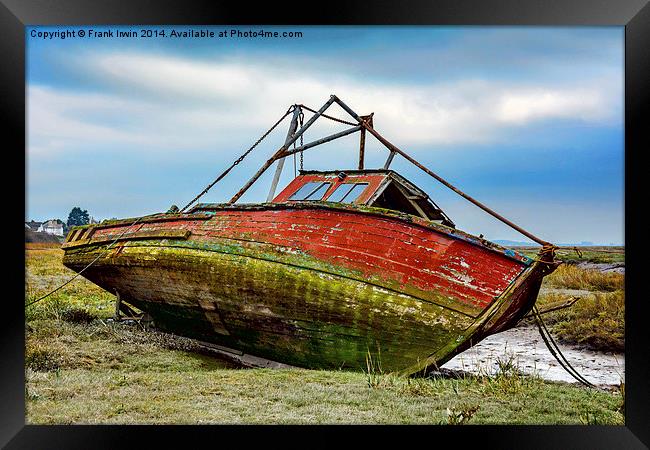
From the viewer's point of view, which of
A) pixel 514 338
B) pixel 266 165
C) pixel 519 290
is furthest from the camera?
pixel 514 338

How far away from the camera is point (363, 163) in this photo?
8.70 metres

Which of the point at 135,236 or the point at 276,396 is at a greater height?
the point at 135,236

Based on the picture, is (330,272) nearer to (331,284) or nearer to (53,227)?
(331,284)

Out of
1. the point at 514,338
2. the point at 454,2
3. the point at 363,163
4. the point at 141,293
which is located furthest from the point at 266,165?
the point at 514,338

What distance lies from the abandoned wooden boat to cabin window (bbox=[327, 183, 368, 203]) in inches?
0.9

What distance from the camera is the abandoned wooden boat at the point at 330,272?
6.57 meters

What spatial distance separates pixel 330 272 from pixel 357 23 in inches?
108

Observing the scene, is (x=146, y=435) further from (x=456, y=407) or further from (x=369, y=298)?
(x=456, y=407)

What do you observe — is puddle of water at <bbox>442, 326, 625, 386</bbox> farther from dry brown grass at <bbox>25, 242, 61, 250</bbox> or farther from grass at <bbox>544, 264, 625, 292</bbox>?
dry brown grass at <bbox>25, 242, 61, 250</bbox>

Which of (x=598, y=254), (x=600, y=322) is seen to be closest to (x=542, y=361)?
(x=600, y=322)

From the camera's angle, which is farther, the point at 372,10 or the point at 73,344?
the point at 73,344

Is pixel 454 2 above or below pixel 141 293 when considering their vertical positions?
above

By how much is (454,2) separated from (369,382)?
4242 mm

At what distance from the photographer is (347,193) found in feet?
25.6
